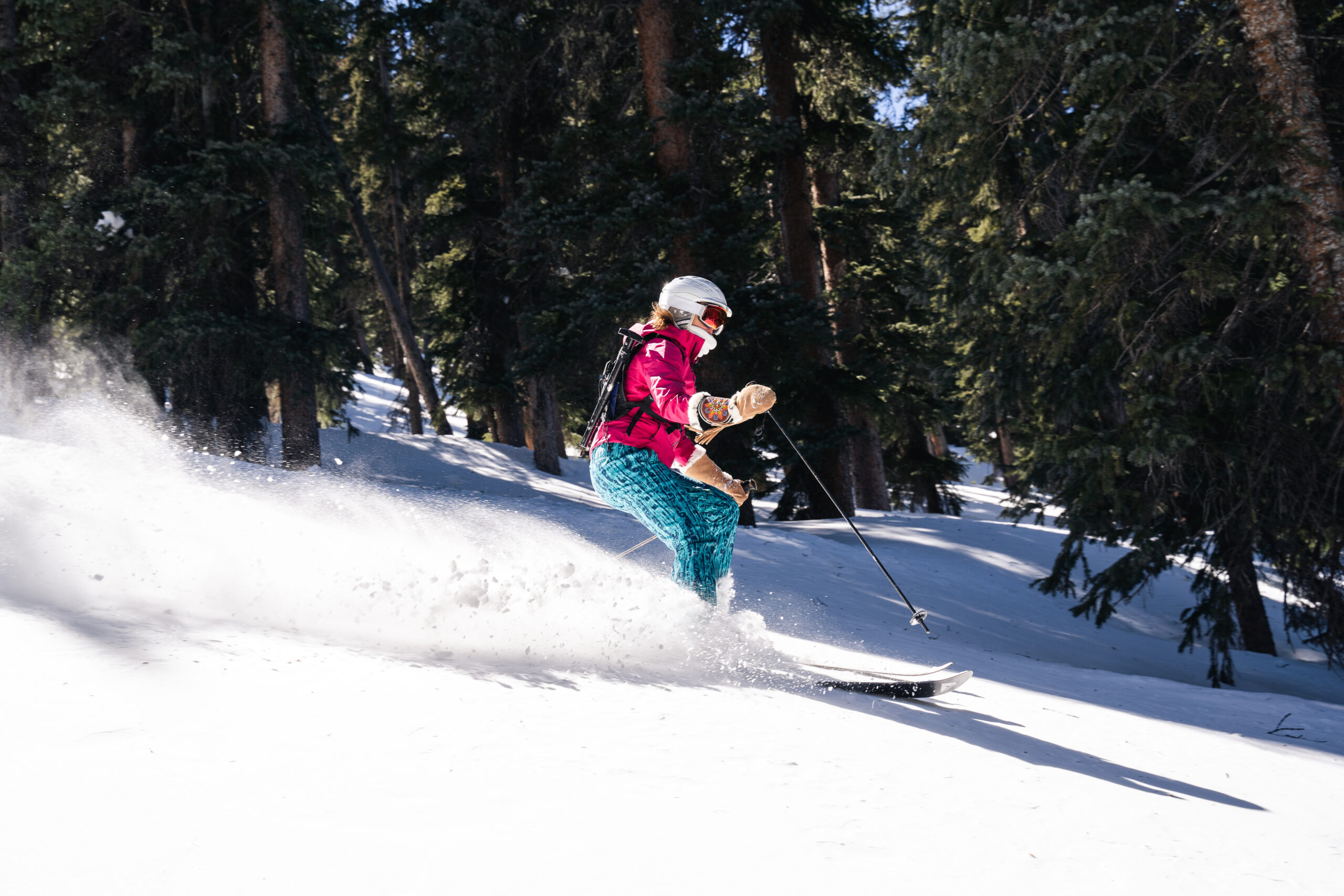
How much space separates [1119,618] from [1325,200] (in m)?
6.20

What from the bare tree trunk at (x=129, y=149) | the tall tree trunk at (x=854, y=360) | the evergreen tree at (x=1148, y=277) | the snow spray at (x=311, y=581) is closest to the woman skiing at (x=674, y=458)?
the snow spray at (x=311, y=581)

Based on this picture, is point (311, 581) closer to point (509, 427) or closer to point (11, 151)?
point (11, 151)

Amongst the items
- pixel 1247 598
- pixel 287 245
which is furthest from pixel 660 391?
pixel 287 245

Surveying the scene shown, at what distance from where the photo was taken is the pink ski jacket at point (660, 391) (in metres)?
4.86

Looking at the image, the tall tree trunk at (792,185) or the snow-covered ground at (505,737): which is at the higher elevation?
the tall tree trunk at (792,185)

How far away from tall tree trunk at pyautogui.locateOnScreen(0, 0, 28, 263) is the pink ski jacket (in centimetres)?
1255

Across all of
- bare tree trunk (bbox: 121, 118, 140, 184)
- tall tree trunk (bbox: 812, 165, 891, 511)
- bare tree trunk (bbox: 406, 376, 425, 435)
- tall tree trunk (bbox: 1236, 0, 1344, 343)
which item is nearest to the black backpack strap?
tall tree trunk (bbox: 1236, 0, 1344, 343)

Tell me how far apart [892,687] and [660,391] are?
2179 millimetres

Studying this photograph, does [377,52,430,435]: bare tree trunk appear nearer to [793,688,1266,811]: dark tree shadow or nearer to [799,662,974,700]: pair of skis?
[799,662,974,700]: pair of skis

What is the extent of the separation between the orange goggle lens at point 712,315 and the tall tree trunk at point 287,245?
10465 millimetres

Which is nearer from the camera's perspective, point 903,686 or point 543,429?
point 903,686

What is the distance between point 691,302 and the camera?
16.6 ft

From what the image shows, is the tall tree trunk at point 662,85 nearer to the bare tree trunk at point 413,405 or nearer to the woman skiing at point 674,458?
the woman skiing at point 674,458

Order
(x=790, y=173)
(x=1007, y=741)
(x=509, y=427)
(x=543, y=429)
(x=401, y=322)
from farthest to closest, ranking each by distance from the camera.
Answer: (x=509, y=427) → (x=401, y=322) → (x=543, y=429) → (x=790, y=173) → (x=1007, y=741)
